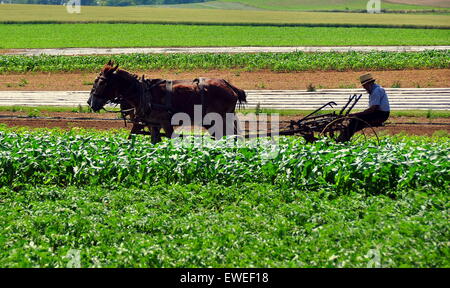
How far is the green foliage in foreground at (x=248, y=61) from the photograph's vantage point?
33.0m

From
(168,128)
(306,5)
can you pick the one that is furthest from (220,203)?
(306,5)

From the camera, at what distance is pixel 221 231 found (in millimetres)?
9023

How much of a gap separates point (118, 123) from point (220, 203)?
10223mm

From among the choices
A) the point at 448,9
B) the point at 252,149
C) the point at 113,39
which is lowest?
the point at 252,149

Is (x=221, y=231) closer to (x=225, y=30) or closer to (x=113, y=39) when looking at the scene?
(x=113, y=39)

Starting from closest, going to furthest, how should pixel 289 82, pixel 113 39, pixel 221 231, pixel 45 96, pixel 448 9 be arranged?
pixel 221 231
pixel 45 96
pixel 289 82
pixel 113 39
pixel 448 9

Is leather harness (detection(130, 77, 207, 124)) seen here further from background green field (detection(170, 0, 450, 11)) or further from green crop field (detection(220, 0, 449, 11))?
green crop field (detection(220, 0, 449, 11))

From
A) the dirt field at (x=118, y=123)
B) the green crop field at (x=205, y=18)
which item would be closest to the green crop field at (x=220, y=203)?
the dirt field at (x=118, y=123)

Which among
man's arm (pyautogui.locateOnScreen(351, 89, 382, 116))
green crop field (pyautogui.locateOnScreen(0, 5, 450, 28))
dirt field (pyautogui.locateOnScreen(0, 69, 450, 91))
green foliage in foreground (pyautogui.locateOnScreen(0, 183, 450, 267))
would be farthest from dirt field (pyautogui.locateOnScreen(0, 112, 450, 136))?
green crop field (pyautogui.locateOnScreen(0, 5, 450, 28))

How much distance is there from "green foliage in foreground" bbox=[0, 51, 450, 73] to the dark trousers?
A: 19184 millimetres

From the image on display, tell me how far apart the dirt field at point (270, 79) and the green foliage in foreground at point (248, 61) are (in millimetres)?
1085

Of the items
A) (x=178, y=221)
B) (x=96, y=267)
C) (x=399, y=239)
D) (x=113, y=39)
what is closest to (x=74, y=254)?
(x=96, y=267)

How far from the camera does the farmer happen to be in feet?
44.5

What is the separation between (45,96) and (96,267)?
20.2 m
